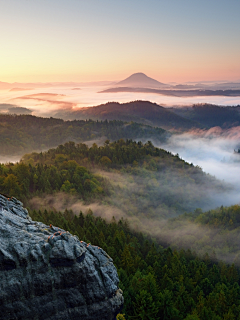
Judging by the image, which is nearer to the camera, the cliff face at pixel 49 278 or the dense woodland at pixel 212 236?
the cliff face at pixel 49 278

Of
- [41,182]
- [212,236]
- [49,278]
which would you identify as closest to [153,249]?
[49,278]

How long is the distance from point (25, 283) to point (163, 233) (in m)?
165

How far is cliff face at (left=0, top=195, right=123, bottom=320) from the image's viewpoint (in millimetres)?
28688

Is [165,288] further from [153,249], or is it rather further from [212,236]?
[212,236]

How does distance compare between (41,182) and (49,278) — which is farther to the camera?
(41,182)

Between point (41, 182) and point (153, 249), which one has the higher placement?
point (41, 182)

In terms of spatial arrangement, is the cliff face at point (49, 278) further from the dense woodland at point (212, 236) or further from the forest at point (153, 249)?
the dense woodland at point (212, 236)

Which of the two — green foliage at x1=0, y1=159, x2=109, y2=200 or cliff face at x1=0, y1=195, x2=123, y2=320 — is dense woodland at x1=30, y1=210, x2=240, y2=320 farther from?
green foliage at x1=0, y1=159, x2=109, y2=200

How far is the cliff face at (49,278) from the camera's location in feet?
94.1

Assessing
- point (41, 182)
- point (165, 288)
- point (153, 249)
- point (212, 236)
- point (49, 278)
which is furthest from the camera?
point (212, 236)

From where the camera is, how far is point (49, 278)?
98.8ft

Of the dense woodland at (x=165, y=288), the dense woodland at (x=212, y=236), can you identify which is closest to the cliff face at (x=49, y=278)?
the dense woodland at (x=165, y=288)

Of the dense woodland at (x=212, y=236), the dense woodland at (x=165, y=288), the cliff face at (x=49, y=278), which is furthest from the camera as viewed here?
the dense woodland at (x=212, y=236)

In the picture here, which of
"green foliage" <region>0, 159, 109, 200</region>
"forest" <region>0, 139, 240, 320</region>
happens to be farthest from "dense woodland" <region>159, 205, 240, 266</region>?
"green foliage" <region>0, 159, 109, 200</region>
